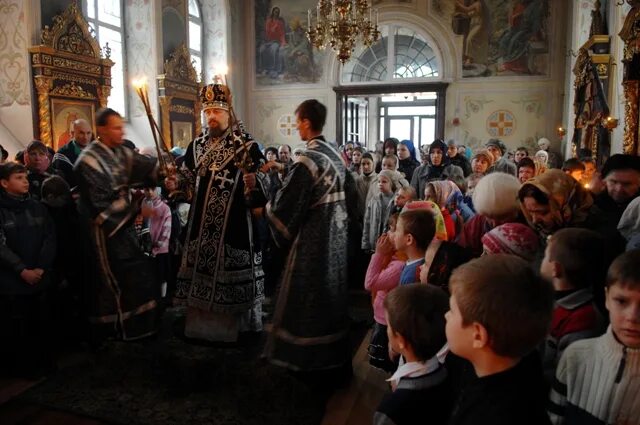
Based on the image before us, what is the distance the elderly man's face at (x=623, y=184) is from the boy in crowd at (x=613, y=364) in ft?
4.37

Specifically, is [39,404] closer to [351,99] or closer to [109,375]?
[109,375]

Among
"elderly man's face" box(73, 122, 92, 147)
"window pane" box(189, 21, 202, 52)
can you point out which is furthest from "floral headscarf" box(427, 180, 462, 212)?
"window pane" box(189, 21, 202, 52)

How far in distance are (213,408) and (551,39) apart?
41.1 ft

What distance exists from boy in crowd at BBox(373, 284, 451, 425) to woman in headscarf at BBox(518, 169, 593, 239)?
102 cm

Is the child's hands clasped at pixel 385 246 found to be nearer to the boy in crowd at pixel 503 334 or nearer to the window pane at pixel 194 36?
the boy in crowd at pixel 503 334

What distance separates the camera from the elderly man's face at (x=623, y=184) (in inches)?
103

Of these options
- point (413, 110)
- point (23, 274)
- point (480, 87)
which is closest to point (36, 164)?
point (23, 274)

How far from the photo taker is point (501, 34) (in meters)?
12.8

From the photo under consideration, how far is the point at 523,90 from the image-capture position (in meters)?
12.8

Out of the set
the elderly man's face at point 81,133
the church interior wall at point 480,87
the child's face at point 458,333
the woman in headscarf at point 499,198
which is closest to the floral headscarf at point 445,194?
the woman in headscarf at point 499,198

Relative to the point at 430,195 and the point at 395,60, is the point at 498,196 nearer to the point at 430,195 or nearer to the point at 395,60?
the point at 430,195

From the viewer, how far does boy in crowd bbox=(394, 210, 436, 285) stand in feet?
8.25

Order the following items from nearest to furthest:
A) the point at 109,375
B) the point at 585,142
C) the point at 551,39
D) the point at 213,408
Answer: the point at 213,408 → the point at 109,375 → the point at 585,142 → the point at 551,39

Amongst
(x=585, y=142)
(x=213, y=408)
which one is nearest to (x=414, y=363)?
(x=213, y=408)
